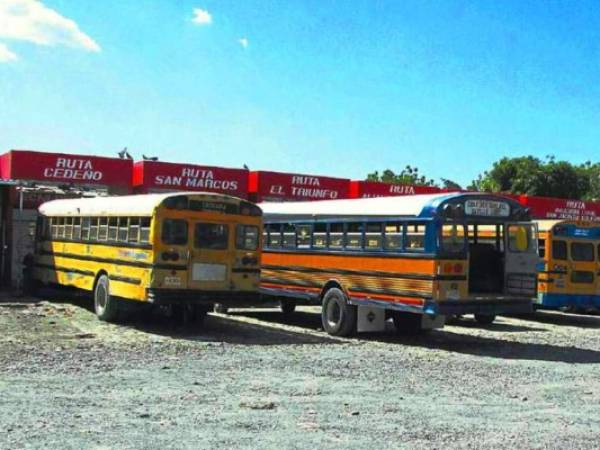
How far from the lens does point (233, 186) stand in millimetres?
26344

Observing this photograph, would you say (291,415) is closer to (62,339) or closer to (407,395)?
(407,395)

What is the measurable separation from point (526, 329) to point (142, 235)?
27.2ft

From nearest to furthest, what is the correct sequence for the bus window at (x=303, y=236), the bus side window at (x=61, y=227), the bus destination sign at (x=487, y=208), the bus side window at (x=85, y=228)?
1. the bus destination sign at (x=487, y=208)
2. the bus window at (x=303, y=236)
3. the bus side window at (x=85, y=228)
4. the bus side window at (x=61, y=227)

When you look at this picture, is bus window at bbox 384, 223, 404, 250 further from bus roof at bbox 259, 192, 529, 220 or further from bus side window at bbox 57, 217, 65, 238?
bus side window at bbox 57, 217, 65, 238

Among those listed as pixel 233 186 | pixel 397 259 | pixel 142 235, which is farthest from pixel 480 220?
pixel 233 186

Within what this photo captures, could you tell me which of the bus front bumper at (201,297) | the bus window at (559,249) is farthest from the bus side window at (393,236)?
the bus window at (559,249)

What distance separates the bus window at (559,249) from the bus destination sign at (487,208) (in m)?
5.52

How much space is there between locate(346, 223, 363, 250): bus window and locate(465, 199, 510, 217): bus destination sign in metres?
2.16

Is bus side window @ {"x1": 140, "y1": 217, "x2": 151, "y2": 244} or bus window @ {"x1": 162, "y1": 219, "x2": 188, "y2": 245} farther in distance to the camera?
bus side window @ {"x1": 140, "y1": 217, "x2": 151, "y2": 244}

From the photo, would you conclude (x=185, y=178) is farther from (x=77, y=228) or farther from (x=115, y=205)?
(x=115, y=205)

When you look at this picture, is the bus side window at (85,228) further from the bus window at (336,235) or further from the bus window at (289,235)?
the bus window at (336,235)

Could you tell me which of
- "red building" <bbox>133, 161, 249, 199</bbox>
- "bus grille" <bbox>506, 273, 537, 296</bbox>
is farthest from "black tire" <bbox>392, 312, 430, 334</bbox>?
"red building" <bbox>133, 161, 249, 199</bbox>

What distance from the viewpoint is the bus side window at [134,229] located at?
1420cm

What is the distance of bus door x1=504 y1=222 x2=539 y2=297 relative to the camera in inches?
545
